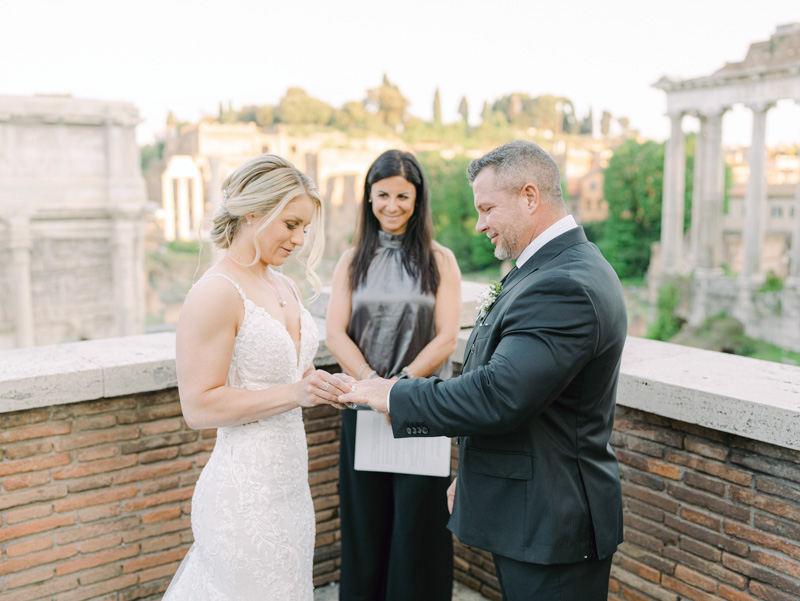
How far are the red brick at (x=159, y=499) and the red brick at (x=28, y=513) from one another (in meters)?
0.33

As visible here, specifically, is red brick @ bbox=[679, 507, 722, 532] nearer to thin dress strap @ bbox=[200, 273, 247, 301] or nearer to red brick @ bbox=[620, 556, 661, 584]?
red brick @ bbox=[620, 556, 661, 584]

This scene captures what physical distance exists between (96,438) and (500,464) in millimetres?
1853

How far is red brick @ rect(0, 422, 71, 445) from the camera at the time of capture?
9.18 ft

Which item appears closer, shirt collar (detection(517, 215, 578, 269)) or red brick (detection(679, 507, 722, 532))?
shirt collar (detection(517, 215, 578, 269))

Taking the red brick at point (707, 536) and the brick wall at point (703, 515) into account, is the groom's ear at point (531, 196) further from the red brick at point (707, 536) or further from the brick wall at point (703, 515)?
the red brick at point (707, 536)

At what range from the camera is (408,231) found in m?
3.16

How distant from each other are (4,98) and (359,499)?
24.9 m

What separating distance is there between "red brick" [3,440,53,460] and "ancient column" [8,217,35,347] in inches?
1012

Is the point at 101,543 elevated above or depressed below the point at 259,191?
below

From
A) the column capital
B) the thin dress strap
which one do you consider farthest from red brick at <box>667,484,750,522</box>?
the column capital

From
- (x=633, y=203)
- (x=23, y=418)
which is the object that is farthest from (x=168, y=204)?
(x=23, y=418)

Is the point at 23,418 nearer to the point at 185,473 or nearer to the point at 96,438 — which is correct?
the point at 96,438

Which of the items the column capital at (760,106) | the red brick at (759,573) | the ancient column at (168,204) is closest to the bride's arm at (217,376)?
the red brick at (759,573)

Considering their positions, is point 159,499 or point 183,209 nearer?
point 159,499
